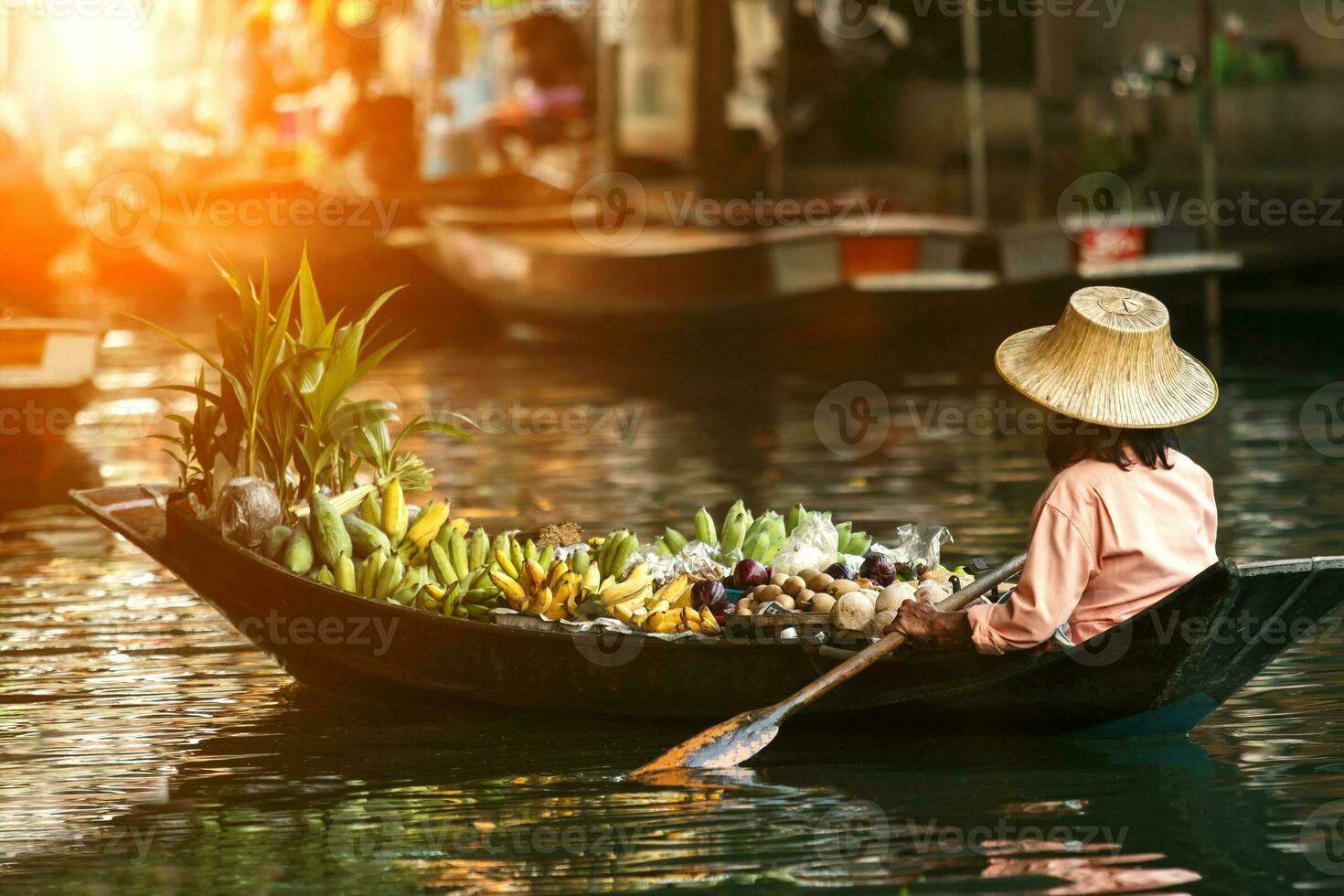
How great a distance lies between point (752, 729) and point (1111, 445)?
1243 mm

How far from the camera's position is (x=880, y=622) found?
5.50 metres

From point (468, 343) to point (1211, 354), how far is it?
805 cm

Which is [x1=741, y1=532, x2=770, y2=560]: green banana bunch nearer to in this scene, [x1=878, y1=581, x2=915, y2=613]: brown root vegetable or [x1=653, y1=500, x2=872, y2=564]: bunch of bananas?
[x1=653, y1=500, x2=872, y2=564]: bunch of bananas

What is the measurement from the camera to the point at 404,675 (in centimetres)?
607

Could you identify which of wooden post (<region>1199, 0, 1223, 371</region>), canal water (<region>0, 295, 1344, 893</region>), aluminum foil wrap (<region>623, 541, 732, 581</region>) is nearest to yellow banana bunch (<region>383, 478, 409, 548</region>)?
canal water (<region>0, 295, 1344, 893</region>)

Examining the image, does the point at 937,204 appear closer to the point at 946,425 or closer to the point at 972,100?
the point at 972,100

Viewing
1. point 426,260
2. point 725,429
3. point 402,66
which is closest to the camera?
point 725,429

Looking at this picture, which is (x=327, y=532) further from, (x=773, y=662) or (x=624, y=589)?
(x=773, y=662)

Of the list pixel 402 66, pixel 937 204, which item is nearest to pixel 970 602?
pixel 937 204

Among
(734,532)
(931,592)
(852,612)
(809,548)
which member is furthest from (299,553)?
(931,592)

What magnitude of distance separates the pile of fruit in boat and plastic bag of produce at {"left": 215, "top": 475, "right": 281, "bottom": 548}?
0.26 feet

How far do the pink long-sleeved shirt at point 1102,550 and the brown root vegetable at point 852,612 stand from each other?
450 mm

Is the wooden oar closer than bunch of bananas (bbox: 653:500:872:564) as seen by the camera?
Yes

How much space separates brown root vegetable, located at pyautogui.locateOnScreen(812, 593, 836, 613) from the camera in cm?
567
